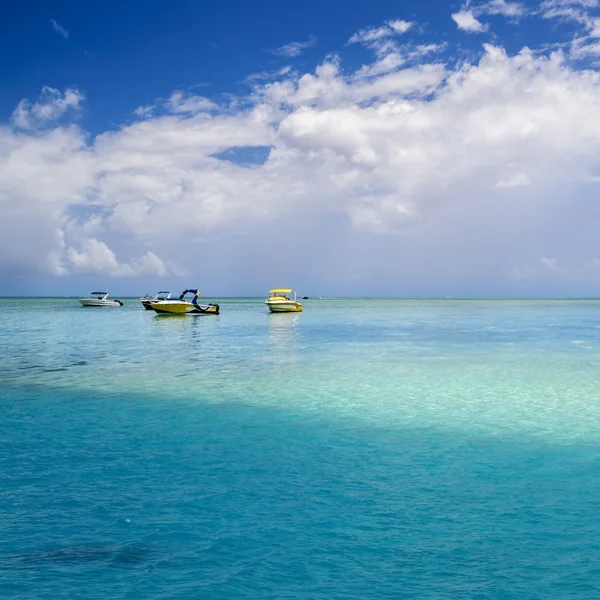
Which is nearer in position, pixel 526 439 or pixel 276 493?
pixel 276 493

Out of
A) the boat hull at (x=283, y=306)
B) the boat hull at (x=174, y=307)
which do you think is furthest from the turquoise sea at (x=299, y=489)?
the boat hull at (x=283, y=306)

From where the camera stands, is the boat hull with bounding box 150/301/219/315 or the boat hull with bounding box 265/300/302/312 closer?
the boat hull with bounding box 150/301/219/315

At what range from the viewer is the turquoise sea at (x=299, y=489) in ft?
21.0

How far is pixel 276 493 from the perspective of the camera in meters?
8.99

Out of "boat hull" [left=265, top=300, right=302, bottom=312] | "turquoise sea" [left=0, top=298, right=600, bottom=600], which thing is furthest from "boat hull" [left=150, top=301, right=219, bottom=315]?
"turquoise sea" [left=0, top=298, right=600, bottom=600]

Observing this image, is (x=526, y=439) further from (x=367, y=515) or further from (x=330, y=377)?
(x=330, y=377)

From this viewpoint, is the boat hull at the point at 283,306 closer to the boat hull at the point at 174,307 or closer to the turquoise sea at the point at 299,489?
the boat hull at the point at 174,307

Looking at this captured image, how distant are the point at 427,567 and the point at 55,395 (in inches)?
559

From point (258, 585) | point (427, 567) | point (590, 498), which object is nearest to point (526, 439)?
point (590, 498)

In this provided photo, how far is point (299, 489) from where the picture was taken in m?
9.18

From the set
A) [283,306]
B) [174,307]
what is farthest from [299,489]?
[283,306]

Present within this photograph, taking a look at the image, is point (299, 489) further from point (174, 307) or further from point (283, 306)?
point (283, 306)

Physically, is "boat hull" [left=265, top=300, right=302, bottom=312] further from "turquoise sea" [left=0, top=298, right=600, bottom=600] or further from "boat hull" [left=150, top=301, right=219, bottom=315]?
"turquoise sea" [left=0, top=298, right=600, bottom=600]

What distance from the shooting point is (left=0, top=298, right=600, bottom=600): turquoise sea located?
21.0 ft
